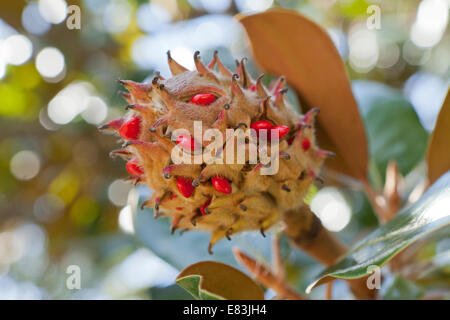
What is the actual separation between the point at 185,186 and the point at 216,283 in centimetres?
26

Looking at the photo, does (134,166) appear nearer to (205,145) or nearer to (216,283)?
(205,145)

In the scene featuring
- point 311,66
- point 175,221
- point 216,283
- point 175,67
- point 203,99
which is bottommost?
point 216,283

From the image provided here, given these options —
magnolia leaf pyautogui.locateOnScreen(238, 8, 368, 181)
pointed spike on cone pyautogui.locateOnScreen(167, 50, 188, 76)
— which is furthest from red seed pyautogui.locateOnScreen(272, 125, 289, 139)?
magnolia leaf pyautogui.locateOnScreen(238, 8, 368, 181)

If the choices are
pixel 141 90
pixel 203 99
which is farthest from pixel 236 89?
pixel 141 90

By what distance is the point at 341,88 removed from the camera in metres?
1.28

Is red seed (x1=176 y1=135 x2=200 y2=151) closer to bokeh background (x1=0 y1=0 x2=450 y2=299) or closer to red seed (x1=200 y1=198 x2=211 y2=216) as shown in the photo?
red seed (x1=200 y1=198 x2=211 y2=216)

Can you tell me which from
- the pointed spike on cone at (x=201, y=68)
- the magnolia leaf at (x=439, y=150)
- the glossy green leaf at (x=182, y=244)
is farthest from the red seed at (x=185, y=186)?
the magnolia leaf at (x=439, y=150)

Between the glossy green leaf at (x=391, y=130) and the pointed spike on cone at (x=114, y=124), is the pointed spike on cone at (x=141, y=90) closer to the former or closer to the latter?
the pointed spike on cone at (x=114, y=124)

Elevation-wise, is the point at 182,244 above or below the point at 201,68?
below

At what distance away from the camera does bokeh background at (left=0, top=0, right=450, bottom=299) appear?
2459 millimetres

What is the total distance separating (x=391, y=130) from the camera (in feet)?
5.99

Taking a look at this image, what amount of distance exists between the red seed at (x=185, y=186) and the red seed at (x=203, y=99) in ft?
0.52
